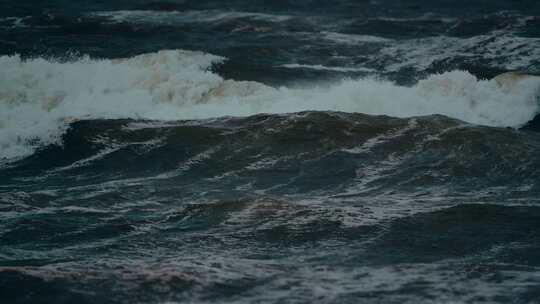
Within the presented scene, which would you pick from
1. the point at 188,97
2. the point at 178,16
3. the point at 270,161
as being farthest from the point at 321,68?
the point at 178,16

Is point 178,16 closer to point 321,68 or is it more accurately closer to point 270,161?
point 321,68

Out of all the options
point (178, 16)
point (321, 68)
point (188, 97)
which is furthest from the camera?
point (178, 16)

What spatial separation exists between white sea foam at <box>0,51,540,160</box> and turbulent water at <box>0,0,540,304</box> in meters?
0.04

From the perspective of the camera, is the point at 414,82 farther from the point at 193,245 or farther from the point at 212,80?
the point at 193,245

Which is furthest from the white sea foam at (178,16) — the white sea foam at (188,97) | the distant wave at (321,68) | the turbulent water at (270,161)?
the white sea foam at (188,97)

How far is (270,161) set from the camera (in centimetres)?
1305

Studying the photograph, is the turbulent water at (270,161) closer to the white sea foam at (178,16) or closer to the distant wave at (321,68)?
the distant wave at (321,68)

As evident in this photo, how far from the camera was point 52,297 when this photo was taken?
7.86m

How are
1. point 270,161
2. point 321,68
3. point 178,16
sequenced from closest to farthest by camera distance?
point 270,161, point 321,68, point 178,16

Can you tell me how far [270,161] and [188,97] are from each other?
5.20 meters

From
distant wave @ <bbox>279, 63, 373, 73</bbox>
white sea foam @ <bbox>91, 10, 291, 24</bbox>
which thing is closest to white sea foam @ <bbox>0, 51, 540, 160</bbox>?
distant wave @ <bbox>279, 63, 373, 73</bbox>

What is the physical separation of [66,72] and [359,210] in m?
10.5

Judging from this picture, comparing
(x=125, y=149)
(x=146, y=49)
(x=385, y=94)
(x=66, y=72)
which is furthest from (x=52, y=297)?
(x=146, y=49)

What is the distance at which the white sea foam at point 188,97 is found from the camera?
Answer: 16297 millimetres
